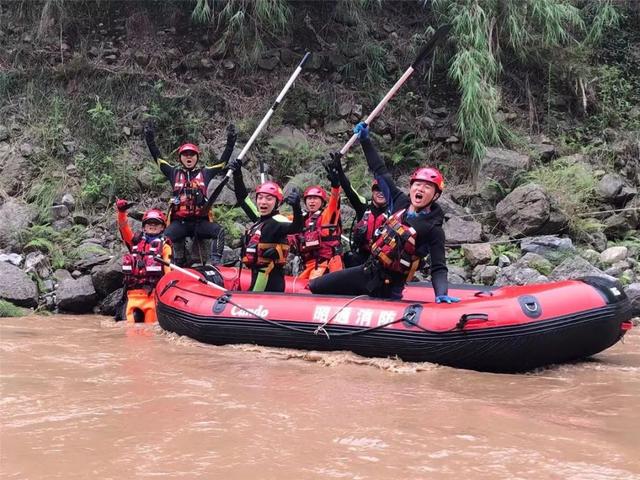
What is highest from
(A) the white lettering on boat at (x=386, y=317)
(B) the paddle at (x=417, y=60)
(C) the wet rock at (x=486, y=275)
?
(B) the paddle at (x=417, y=60)

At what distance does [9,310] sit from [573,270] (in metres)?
5.68

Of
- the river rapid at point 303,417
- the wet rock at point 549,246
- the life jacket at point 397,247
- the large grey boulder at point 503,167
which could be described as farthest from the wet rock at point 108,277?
the large grey boulder at point 503,167

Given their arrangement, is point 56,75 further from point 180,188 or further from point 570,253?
point 570,253

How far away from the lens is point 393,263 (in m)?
4.64

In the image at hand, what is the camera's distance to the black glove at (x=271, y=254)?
5.41m

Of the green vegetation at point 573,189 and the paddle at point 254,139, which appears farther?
the green vegetation at point 573,189

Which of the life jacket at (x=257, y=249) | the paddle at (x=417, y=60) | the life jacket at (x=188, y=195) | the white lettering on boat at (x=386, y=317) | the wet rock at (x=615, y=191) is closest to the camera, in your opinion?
the white lettering on boat at (x=386, y=317)

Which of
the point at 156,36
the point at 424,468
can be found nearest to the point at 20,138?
the point at 156,36

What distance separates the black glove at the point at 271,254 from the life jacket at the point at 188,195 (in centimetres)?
188

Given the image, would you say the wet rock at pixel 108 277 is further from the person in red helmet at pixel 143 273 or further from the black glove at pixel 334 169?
the black glove at pixel 334 169

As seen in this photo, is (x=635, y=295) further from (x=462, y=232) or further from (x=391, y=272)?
(x=391, y=272)

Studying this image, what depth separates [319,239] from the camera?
647 cm

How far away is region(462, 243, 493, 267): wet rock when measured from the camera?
7.31 m

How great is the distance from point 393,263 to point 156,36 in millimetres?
7145
